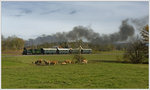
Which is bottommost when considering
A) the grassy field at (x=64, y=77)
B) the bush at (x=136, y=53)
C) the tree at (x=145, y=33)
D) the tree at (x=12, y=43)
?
the grassy field at (x=64, y=77)

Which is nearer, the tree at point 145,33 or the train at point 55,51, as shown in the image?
the train at point 55,51

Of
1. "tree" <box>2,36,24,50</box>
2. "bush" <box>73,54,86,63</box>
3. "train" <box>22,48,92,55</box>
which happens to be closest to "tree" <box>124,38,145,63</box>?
"bush" <box>73,54,86,63</box>

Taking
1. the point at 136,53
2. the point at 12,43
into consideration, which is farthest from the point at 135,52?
the point at 12,43

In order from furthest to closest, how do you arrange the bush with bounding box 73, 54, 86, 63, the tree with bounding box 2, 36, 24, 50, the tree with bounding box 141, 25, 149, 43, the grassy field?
the tree with bounding box 141, 25, 149, 43 < the tree with bounding box 2, 36, 24, 50 < the bush with bounding box 73, 54, 86, 63 < the grassy field

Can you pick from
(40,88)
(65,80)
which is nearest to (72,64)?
(65,80)

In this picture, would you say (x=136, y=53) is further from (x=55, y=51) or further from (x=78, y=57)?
(x=55, y=51)

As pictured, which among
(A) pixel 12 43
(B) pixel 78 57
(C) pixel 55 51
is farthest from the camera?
(A) pixel 12 43

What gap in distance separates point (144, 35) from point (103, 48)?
17.8ft

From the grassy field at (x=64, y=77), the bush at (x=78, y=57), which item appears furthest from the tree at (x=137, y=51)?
the bush at (x=78, y=57)

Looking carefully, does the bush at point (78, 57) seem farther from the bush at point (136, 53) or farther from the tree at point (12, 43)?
the bush at point (136, 53)

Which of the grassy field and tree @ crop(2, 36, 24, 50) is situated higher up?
tree @ crop(2, 36, 24, 50)

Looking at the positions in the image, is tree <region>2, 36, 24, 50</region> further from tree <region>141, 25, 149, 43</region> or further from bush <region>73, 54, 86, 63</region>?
tree <region>141, 25, 149, 43</region>

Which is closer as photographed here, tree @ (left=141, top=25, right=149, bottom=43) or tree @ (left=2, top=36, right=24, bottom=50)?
tree @ (left=2, top=36, right=24, bottom=50)

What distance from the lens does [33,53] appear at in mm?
4902
